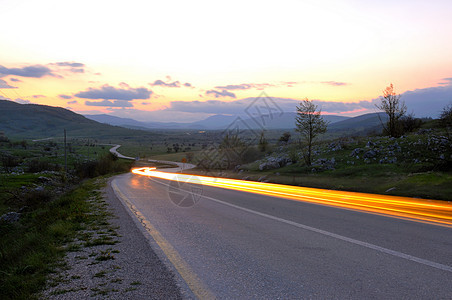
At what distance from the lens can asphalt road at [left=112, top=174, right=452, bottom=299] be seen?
4.39 m

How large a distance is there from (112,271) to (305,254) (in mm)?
3535

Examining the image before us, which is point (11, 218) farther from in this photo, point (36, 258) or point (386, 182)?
point (386, 182)

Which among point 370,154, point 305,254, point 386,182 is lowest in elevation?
point 386,182

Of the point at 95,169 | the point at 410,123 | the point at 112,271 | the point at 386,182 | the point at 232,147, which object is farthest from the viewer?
the point at 232,147

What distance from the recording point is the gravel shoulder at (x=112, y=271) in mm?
4465

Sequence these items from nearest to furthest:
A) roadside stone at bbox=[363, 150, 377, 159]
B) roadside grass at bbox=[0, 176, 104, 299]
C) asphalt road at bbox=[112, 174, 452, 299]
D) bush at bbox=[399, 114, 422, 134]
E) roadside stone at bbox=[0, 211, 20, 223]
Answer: asphalt road at bbox=[112, 174, 452, 299]
roadside grass at bbox=[0, 176, 104, 299]
roadside stone at bbox=[0, 211, 20, 223]
roadside stone at bbox=[363, 150, 377, 159]
bush at bbox=[399, 114, 422, 134]

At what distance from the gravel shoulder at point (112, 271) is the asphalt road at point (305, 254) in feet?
1.04

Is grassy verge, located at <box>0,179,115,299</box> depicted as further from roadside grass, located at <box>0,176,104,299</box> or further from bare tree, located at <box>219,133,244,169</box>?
bare tree, located at <box>219,133,244,169</box>

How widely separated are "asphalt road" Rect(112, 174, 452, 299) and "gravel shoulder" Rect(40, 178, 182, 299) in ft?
1.04

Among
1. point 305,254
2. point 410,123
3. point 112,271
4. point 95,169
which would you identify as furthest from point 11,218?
point 410,123

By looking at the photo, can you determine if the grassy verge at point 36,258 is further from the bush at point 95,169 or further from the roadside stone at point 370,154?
the bush at point 95,169

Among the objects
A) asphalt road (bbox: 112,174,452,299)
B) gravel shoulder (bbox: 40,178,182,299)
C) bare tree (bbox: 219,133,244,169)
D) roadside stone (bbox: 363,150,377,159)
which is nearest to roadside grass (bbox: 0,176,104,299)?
gravel shoulder (bbox: 40,178,182,299)

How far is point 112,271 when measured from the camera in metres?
5.36

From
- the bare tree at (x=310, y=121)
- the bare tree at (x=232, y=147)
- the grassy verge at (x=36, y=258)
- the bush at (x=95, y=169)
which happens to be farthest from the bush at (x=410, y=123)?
the bush at (x=95, y=169)
